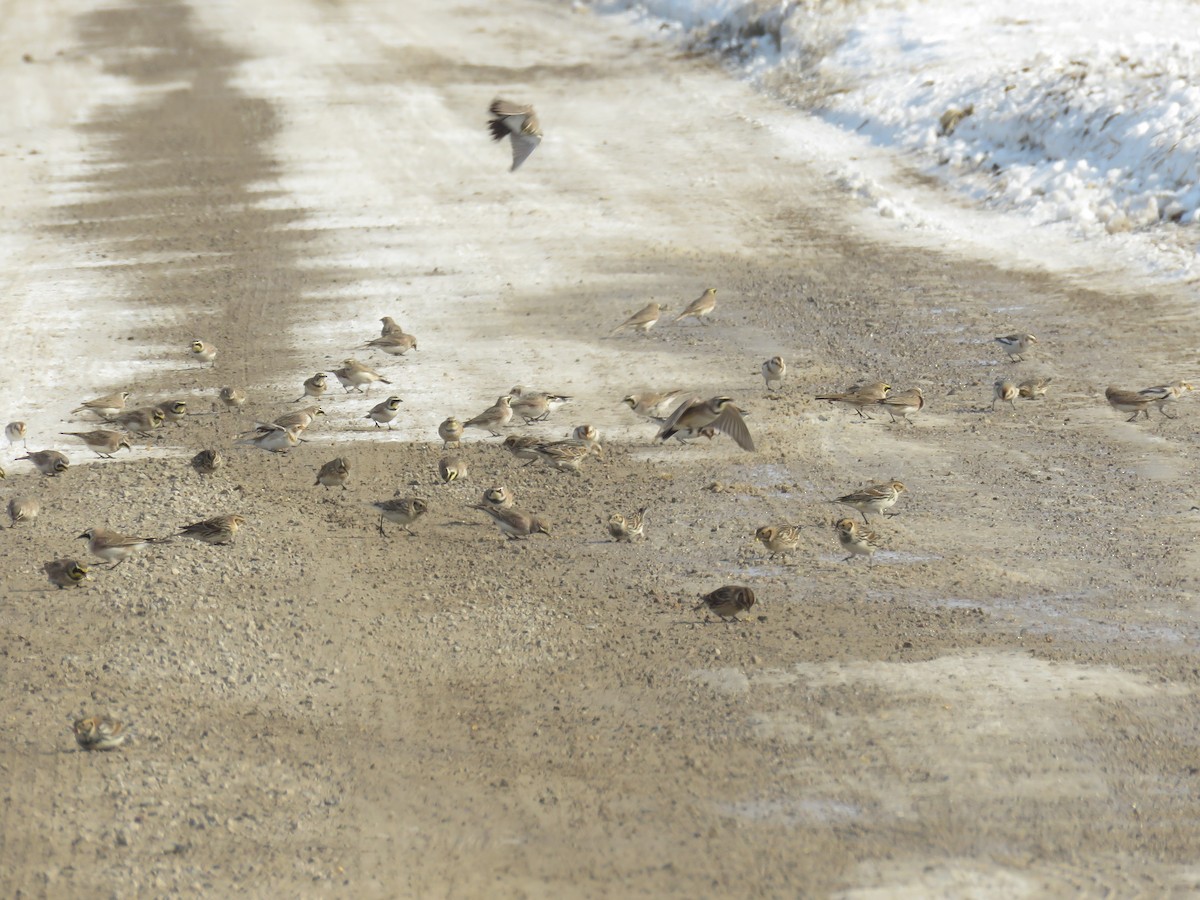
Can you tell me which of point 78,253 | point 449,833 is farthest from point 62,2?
point 449,833

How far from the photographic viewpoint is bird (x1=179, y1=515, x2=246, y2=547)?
36.1 ft

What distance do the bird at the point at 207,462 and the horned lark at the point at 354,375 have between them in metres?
2.20

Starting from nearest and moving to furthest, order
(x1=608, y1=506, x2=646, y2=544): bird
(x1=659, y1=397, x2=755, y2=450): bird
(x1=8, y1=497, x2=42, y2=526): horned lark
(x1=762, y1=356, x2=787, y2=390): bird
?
(x1=608, y1=506, x2=646, y2=544): bird < (x1=659, y1=397, x2=755, y2=450): bird < (x1=8, y1=497, x2=42, y2=526): horned lark < (x1=762, y1=356, x2=787, y2=390): bird

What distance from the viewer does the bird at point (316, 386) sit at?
14352mm

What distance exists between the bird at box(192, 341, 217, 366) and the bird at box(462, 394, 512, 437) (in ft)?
12.5

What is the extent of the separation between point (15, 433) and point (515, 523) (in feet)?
17.9

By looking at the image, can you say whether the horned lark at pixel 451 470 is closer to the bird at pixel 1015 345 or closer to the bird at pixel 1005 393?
the bird at pixel 1005 393

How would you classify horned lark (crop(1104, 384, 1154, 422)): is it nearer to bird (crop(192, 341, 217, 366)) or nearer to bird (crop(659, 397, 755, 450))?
bird (crop(659, 397, 755, 450))

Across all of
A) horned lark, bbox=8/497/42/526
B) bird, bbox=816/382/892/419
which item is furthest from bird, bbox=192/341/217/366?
bird, bbox=816/382/892/419

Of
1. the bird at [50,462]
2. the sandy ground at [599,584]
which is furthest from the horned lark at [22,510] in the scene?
the bird at [50,462]

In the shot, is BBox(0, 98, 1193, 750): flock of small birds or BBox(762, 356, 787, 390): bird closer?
BBox(0, 98, 1193, 750): flock of small birds

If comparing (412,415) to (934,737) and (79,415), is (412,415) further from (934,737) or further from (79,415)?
(934,737)

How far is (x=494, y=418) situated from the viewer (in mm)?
13320

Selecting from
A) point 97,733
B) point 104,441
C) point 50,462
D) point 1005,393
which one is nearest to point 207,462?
point 104,441
